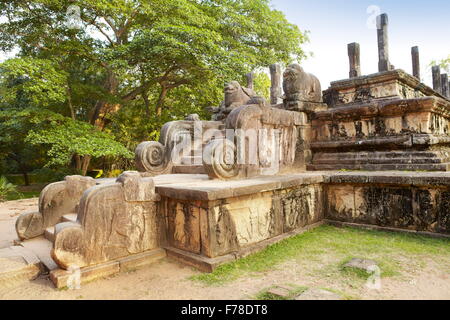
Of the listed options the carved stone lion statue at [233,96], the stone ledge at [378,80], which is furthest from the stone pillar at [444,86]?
the carved stone lion statue at [233,96]

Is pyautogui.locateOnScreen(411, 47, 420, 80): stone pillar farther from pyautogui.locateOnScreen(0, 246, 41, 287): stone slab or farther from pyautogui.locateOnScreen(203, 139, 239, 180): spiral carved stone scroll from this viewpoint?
pyautogui.locateOnScreen(0, 246, 41, 287): stone slab

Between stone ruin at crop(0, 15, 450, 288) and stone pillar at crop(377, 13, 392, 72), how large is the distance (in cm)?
123

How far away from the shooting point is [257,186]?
10.9 ft

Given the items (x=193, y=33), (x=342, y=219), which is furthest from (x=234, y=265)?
(x=193, y=33)

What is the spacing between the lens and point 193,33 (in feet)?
33.8

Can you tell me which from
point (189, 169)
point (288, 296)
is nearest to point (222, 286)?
point (288, 296)

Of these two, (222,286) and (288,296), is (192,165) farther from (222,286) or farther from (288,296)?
(288,296)

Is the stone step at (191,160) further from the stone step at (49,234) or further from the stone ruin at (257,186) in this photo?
the stone step at (49,234)

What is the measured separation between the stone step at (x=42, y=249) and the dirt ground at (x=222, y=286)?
0.52ft

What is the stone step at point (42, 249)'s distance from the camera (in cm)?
288

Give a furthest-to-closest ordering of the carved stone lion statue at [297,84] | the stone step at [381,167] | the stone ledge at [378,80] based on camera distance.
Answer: the carved stone lion statue at [297,84], the stone ledge at [378,80], the stone step at [381,167]

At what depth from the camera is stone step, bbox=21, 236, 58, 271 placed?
9.45 ft
